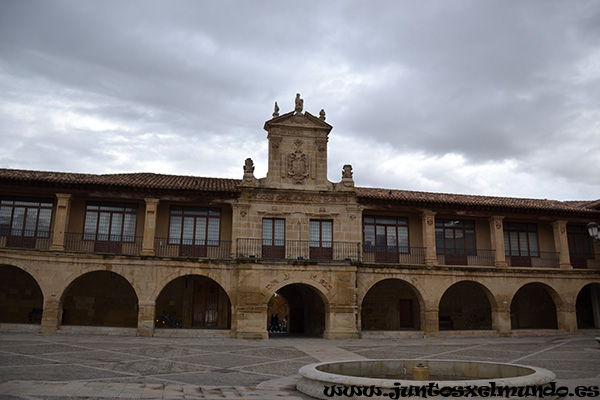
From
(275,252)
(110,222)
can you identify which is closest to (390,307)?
(275,252)

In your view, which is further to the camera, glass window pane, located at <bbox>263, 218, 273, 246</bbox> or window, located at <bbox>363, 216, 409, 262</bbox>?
window, located at <bbox>363, 216, 409, 262</bbox>

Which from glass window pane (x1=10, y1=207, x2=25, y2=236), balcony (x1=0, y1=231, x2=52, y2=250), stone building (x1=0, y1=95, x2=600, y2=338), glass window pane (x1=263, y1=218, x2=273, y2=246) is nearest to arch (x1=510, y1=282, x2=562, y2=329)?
stone building (x1=0, y1=95, x2=600, y2=338)

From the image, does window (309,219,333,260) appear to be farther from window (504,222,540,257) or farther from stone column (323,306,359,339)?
window (504,222,540,257)

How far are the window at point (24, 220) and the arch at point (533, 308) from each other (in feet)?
81.1

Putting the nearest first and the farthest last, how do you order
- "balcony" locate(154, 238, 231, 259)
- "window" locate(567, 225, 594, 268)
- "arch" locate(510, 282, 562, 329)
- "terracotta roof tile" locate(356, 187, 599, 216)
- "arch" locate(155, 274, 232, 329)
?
"balcony" locate(154, 238, 231, 259)
"arch" locate(155, 274, 232, 329)
"terracotta roof tile" locate(356, 187, 599, 216)
"window" locate(567, 225, 594, 268)
"arch" locate(510, 282, 562, 329)

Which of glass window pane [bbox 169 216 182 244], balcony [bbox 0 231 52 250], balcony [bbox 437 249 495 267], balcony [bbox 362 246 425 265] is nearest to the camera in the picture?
balcony [bbox 0 231 52 250]

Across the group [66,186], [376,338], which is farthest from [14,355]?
[376,338]

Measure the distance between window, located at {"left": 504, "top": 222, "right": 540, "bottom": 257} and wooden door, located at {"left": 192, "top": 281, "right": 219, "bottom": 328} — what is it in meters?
15.6

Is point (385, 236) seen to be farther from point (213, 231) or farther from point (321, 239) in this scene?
point (213, 231)

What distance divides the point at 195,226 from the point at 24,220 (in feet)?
25.0

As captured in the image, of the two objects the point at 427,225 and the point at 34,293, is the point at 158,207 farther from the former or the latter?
the point at 427,225

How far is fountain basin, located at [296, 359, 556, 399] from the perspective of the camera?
7.57m

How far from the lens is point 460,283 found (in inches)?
1075

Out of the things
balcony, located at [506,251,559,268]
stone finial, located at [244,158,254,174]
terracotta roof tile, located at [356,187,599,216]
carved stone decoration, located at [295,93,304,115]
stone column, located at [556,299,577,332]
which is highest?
carved stone decoration, located at [295,93,304,115]
